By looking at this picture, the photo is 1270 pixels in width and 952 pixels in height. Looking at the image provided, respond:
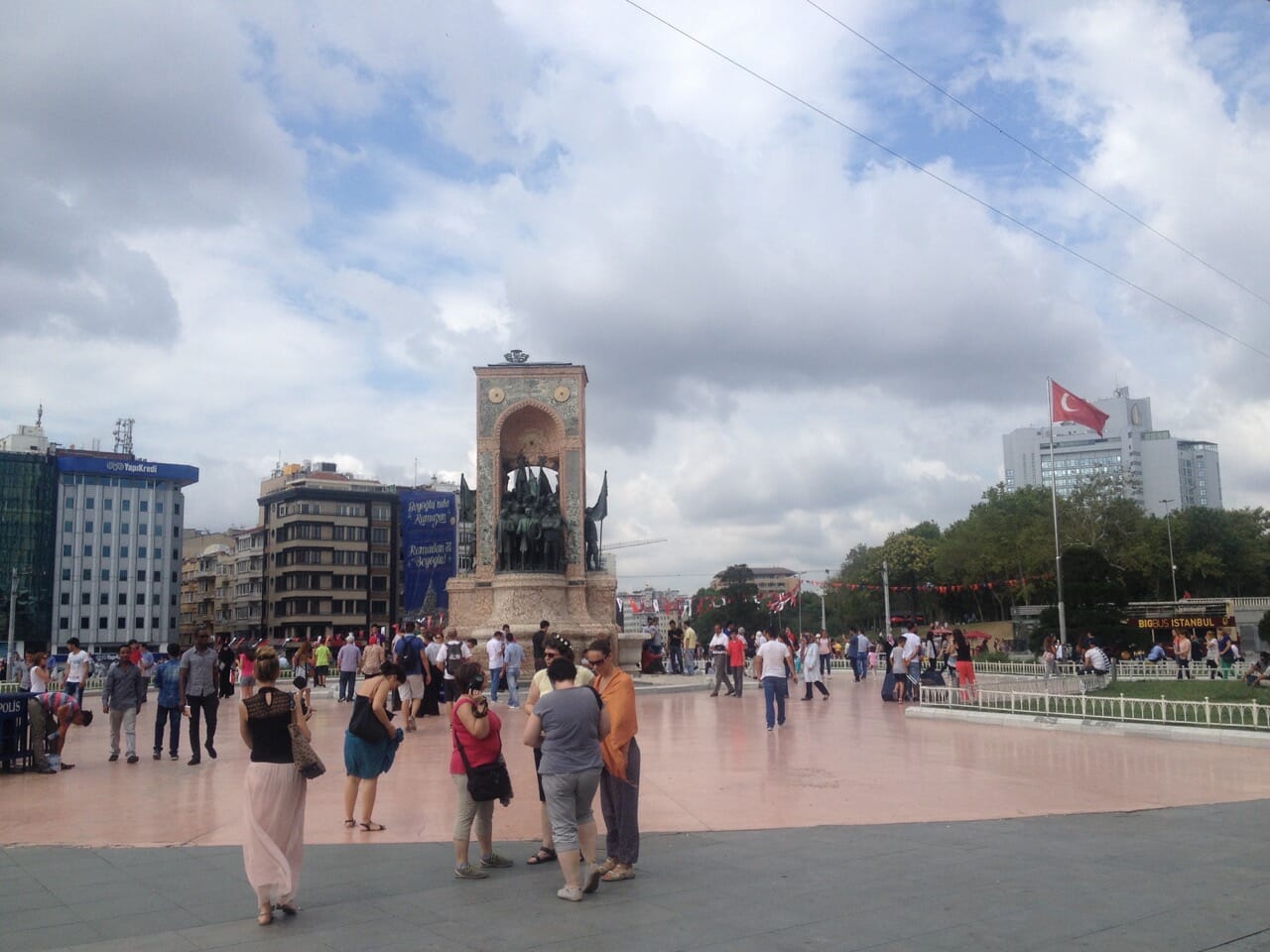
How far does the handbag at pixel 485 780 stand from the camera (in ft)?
24.0

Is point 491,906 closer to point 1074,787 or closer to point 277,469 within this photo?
point 1074,787

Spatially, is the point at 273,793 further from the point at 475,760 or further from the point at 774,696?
the point at 774,696

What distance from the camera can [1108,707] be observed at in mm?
17188

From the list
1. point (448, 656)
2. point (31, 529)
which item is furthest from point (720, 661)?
point (31, 529)

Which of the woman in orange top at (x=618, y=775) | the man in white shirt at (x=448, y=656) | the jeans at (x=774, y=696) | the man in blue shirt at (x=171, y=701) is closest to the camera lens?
the woman in orange top at (x=618, y=775)

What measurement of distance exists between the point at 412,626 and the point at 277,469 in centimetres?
8195

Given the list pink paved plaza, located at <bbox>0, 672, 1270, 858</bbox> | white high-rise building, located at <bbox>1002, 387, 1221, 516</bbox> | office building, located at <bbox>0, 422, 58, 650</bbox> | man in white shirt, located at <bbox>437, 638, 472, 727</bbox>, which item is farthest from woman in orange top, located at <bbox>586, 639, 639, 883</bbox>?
white high-rise building, located at <bbox>1002, 387, 1221, 516</bbox>

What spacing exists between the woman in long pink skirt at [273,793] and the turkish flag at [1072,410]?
27518mm

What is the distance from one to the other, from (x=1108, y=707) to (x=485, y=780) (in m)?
13.3

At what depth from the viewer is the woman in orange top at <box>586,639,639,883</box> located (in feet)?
23.5

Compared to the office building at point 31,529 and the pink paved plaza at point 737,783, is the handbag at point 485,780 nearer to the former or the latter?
the pink paved plaza at point 737,783

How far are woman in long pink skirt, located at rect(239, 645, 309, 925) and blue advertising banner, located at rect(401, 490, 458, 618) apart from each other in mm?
62160

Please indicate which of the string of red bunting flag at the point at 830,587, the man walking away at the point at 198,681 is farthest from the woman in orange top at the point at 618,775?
the string of red bunting flag at the point at 830,587

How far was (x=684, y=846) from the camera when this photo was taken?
8117mm
